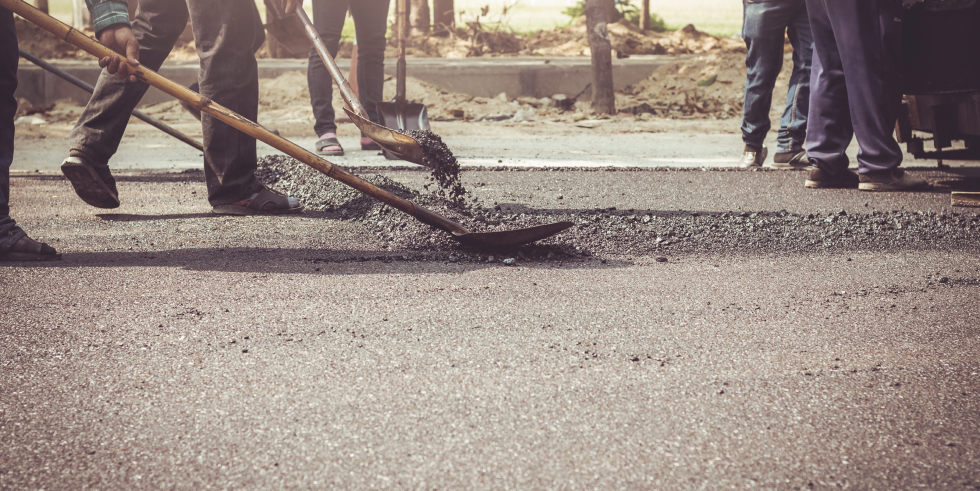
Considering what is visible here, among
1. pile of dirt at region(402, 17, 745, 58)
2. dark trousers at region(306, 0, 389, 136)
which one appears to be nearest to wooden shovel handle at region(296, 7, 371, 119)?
dark trousers at region(306, 0, 389, 136)

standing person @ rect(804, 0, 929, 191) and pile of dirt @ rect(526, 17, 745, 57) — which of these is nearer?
standing person @ rect(804, 0, 929, 191)

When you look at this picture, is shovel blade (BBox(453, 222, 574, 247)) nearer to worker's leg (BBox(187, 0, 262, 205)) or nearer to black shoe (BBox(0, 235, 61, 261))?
worker's leg (BBox(187, 0, 262, 205))

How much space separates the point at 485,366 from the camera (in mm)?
1729

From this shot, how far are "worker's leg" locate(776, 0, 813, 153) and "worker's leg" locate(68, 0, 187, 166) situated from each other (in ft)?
11.6

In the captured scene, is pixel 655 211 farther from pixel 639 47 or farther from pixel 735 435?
pixel 639 47

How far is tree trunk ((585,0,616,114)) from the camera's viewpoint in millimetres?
9297

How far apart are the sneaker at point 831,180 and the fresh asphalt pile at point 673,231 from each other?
0.77m

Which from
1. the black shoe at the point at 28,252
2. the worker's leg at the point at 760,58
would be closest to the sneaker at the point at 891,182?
the worker's leg at the point at 760,58

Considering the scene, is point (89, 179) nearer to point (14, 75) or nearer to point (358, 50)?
point (14, 75)

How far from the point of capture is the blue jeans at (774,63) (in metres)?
4.81

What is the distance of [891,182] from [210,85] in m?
3.38

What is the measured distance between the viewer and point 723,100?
31.7 ft

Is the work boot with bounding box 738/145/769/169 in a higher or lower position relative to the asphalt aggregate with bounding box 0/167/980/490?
higher

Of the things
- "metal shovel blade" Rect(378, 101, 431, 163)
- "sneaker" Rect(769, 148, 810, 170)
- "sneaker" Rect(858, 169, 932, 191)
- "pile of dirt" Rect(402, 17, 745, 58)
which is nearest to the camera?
"sneaker" Rect(858, 169, 932, 191)
